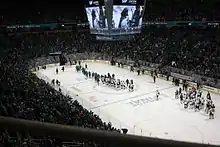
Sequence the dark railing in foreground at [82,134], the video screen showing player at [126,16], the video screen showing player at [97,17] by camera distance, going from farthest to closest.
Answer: the video screen showing player at [97,17] < the video screen showing player at [126,16] < the dark railing in foreground at [82,134]

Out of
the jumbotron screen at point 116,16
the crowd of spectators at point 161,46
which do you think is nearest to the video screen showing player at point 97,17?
the jumbotron screen at point 116,16

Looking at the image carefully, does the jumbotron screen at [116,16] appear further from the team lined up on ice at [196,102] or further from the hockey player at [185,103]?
the hockey player at [185,103]

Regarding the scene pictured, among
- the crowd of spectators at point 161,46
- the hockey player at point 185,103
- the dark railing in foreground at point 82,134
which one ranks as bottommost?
the hockey player at point 185,103

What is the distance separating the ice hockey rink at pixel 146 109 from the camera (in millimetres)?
16688

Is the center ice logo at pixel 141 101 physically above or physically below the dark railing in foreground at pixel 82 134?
below

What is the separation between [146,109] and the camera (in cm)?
2072

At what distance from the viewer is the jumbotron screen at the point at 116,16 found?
29.2 m

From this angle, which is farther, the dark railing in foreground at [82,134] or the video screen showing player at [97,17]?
the video screen showing player at [97,17]

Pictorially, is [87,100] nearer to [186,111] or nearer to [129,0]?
[186,111]

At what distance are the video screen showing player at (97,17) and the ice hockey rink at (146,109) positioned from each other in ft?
17.8

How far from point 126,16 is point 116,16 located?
1021 mm

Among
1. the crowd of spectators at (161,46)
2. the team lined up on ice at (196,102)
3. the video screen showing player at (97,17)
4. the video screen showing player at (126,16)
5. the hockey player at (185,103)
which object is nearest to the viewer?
the team lined up on ice at (196,102)

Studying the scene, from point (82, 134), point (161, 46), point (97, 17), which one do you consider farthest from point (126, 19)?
point (82, 134)

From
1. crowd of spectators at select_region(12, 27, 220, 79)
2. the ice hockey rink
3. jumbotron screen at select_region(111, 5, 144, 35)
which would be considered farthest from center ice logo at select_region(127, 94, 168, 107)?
jumbotron screen at select_region(111, 5, 144, 35)
